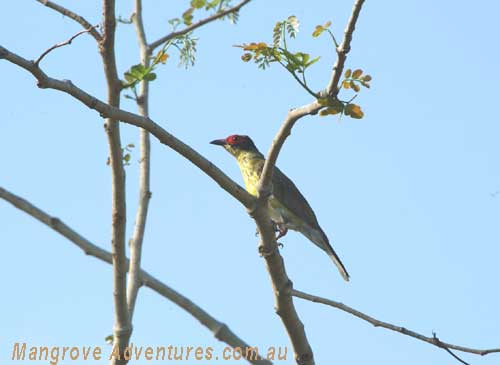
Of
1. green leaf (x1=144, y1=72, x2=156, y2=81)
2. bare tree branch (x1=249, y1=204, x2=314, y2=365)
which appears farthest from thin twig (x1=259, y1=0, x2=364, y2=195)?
green leaf (x1=144, y1=72, x2=156, y2=81)

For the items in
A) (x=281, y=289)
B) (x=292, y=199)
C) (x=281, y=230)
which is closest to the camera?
(x=281, y=289)

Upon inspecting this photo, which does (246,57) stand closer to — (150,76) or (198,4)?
(150,76)

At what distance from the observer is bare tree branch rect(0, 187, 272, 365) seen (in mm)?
2885

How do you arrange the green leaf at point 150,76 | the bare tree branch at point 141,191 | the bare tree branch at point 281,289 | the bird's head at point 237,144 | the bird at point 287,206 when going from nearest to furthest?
1. the green leaf at point 150,76
2. the bare tree branch at point 141,191
3. the bare tree branch at point 281,289
4. the bird at point 287,206
5. the bird's head at point 237,144

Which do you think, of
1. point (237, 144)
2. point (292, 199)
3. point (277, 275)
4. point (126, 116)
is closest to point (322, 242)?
point (292, 199)

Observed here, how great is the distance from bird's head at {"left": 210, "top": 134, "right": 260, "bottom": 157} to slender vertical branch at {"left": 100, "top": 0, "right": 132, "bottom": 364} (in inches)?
183

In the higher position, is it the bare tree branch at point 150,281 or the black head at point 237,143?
the black head at point 237,143

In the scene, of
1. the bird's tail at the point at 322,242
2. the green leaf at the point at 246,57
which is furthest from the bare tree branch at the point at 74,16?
the bird's tail at the point at 322,242

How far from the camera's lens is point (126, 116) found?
310 cm

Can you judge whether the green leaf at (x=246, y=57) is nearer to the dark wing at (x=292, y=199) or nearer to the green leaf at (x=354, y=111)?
the green leaf at (x=354, y=111)

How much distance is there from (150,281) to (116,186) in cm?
38

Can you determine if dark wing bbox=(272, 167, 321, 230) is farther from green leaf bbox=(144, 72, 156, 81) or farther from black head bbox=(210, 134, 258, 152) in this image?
green leaf bbox=(144, 72, 156, 81)

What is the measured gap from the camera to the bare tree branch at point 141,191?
12.1 ft

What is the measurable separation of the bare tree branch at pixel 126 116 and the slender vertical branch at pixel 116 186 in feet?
0.26
